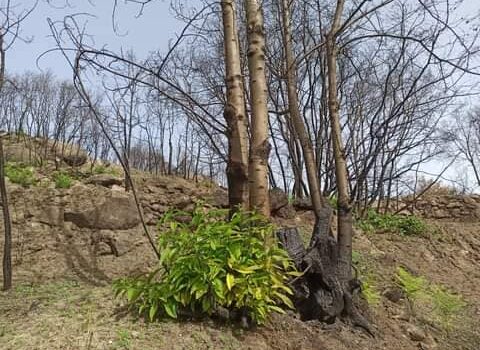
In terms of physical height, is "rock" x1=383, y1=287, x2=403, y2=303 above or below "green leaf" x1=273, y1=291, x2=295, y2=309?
below

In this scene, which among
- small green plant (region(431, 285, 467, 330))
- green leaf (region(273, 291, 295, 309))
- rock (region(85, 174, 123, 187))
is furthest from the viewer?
rock (region(85, 174, 123, 187))

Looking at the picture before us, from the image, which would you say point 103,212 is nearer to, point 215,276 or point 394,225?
point 215,276

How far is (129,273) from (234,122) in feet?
6.18

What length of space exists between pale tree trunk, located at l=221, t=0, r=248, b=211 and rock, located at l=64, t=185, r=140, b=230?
8.36ft

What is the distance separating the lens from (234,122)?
141 inches

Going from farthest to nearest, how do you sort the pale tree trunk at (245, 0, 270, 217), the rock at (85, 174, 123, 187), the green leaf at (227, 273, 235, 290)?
the rock at (85, 174, 123, 187) < the pale tree trunk at (245, 0, 270, 217) < the green leaf at (227, 273, 235, 290)

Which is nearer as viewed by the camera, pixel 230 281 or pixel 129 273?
pixel 230 281

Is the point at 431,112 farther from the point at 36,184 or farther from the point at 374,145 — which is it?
the point at 36,184

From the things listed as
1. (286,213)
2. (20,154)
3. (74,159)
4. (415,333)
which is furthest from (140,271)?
(20,154)

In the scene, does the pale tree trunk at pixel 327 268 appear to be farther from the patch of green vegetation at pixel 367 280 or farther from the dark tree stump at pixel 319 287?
the patch of green vegetation at pixel 367 280

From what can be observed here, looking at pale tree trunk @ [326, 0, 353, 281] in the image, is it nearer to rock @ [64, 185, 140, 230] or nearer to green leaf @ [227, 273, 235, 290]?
green leaf @ [227, 273, 235, 290]

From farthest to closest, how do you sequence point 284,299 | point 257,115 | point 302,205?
point 302,205 → point 257,115 → point 284,299

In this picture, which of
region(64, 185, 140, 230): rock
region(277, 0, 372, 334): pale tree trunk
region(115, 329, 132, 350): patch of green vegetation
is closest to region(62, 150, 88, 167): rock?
region(64, 185, 140, 230): rock

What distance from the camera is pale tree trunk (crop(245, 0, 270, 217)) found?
3.40 m
